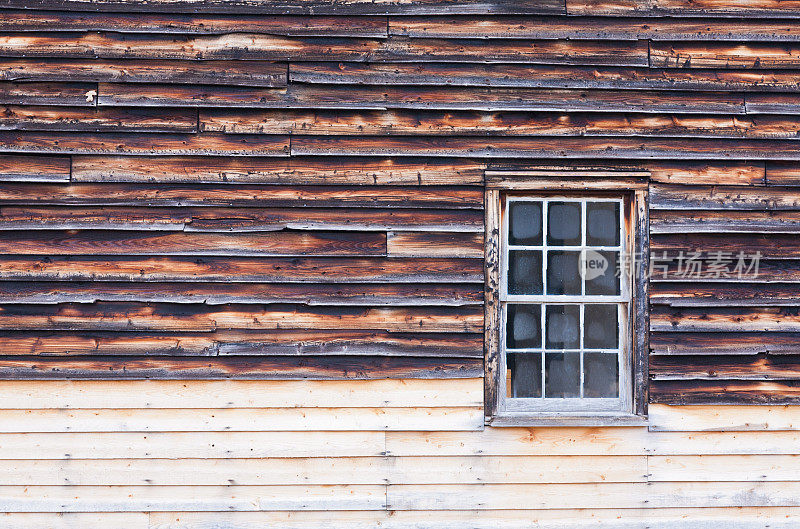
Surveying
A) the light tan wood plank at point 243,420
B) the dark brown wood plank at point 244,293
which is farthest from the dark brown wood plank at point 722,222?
the light tan wood plank at point 243,420

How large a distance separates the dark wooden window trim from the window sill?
0.01 meters

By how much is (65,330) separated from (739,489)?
14.4 ft

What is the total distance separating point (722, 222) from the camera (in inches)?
147

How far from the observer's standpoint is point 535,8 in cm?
371

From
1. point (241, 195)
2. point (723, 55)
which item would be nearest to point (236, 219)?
point (241, 195)

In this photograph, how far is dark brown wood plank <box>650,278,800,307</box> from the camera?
3723 millimetres

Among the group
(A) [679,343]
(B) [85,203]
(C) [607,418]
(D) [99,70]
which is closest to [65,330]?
(B) [85,203]

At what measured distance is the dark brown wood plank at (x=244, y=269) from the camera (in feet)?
11.8

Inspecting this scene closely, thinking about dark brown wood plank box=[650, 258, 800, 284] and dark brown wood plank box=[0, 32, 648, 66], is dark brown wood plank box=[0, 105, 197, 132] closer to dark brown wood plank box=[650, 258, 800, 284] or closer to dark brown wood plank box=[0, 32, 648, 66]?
dark brown wood plank box=[0, 32, 648, 66]

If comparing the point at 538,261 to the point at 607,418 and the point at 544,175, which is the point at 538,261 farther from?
the point at 607,418

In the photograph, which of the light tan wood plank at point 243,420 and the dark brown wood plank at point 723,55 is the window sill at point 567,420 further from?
the dark brown wood plank at point 723,55

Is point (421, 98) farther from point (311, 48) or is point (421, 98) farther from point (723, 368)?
point (723, 368)

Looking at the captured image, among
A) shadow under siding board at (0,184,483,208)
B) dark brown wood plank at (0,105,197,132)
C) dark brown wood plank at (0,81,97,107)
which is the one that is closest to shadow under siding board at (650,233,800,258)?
shadow under siding board at (0,184,483,208)

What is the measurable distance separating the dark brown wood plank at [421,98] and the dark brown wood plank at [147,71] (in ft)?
0.16
